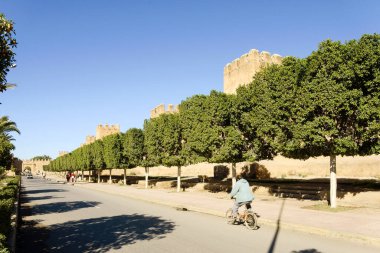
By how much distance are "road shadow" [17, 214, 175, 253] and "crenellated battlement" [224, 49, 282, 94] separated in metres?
34.0

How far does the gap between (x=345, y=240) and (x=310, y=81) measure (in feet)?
32.0

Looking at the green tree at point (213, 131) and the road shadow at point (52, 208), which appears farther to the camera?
the green tree at point (213, 131)

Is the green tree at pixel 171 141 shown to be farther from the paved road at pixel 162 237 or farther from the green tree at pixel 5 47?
the green tree at pixel 5 47

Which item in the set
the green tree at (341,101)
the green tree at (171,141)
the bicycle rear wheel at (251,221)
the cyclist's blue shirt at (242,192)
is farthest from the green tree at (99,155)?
the bicycle rear wheel at (251,221)

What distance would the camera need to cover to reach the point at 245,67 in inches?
1984

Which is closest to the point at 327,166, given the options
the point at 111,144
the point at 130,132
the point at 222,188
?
the point at 222,188

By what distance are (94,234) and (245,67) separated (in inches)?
1645

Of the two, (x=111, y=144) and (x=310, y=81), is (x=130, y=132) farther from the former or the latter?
(x=310, y=81)

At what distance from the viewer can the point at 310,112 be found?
17.3m

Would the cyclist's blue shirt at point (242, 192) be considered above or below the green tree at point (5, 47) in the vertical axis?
below

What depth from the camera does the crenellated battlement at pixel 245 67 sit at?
4822 cm

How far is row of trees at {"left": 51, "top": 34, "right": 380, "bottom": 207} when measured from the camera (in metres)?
15.9

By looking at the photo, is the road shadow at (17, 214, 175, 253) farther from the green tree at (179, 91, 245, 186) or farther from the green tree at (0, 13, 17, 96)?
the green tree at (179, 91, 245, 186)

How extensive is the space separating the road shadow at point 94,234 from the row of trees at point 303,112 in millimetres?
8172
